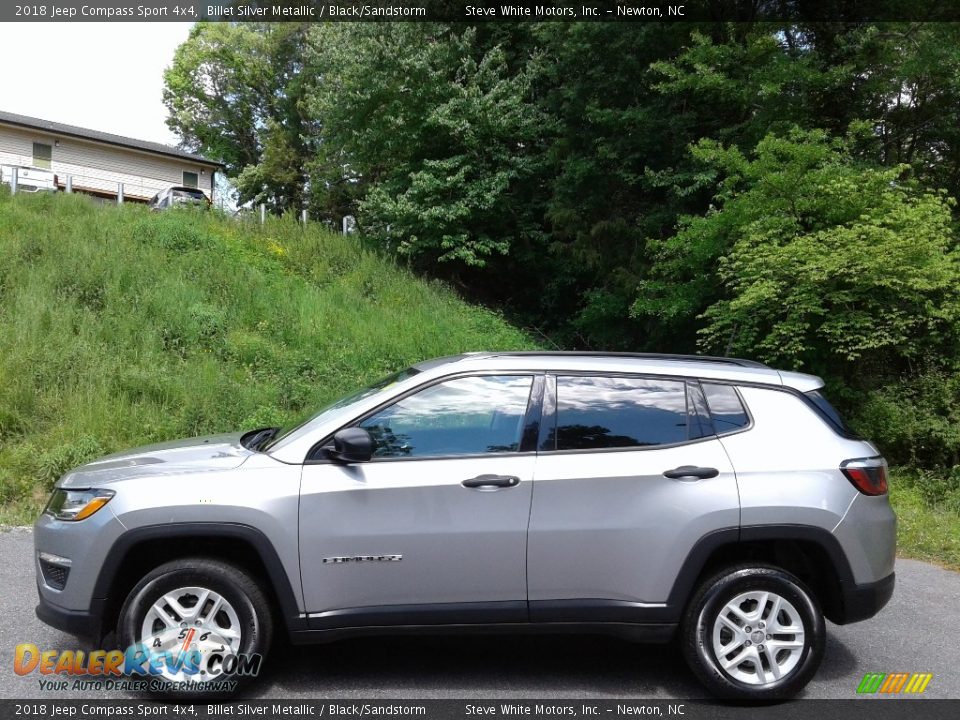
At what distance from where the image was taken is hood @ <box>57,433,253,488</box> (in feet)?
12.9

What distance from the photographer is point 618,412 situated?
161 inches

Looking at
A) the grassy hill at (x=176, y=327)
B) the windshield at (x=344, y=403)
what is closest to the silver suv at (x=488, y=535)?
the windshield at (x=344, y=403)

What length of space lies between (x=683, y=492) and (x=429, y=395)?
1417 mm

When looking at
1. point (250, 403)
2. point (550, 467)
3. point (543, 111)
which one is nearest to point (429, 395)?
point (550, 467)

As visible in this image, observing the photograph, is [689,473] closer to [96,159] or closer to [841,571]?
[841,571]

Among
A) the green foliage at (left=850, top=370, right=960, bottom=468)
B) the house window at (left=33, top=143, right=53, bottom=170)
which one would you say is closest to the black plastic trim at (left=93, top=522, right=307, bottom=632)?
the green foliage at (left=850, top=370, right=960, bottom=468)

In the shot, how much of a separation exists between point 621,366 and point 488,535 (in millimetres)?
1212

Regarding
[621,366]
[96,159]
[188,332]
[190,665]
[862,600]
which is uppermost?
[96,159]

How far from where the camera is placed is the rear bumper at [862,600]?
3.95 metres

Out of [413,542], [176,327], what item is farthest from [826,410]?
[176,327]

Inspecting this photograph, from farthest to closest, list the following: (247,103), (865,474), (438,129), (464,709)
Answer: (247,103) < (438,129) < (865,474) < (464,709)

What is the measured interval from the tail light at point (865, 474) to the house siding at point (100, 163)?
32.0 meters

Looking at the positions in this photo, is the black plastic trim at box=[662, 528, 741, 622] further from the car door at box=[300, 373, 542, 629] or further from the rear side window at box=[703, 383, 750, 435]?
the car door at box=[300, 373, 542, 629]

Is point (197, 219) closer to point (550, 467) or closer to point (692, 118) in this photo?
point (692, 118)
